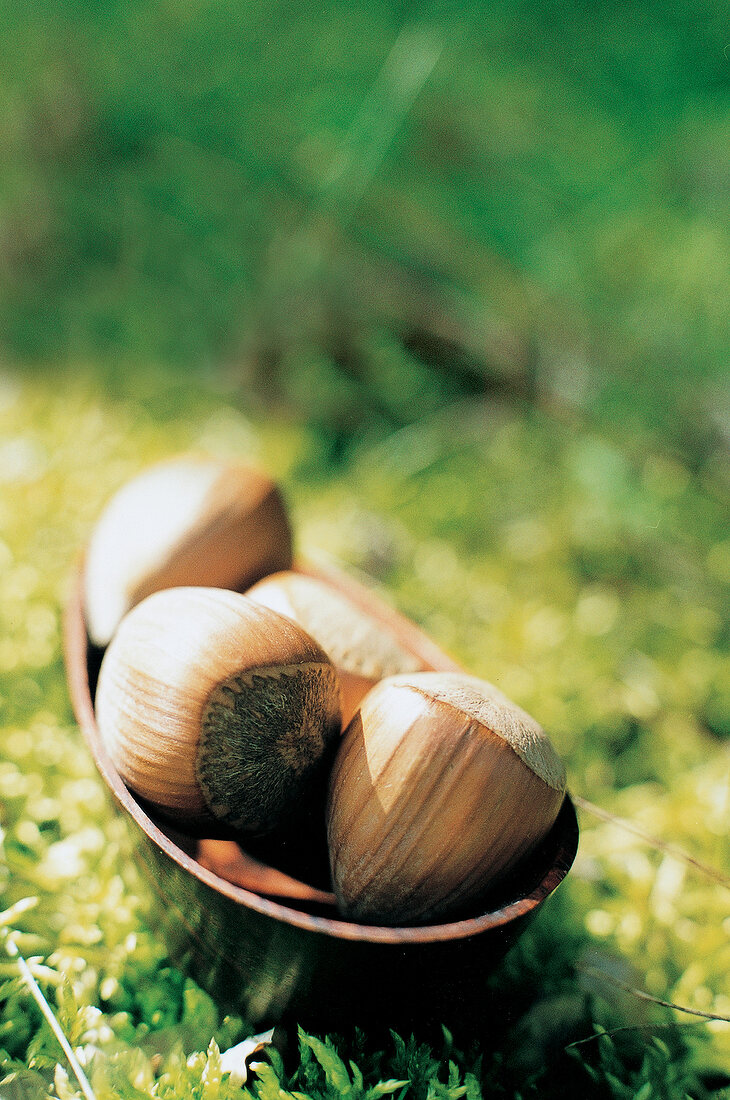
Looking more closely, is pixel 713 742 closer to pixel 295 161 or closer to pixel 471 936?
pixel 471 936

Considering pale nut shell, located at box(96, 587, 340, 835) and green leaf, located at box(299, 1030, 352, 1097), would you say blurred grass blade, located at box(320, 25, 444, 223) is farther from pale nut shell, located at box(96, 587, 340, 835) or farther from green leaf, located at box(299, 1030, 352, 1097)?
green leaf, located at box(299, 1030, 352, 1097)

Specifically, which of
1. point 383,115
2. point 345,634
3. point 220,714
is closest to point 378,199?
point 383,115

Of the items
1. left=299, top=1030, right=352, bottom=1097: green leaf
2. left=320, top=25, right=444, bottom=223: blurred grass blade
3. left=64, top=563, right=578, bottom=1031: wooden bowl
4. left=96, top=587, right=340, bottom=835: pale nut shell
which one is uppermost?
left=320, top=25, right=444, bottom=223: blurred grass blade

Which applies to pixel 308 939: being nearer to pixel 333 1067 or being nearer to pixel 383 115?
pixel 333 1067

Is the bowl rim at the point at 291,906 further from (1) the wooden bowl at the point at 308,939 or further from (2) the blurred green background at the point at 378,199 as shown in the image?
(2) the blurred green background at the point at 378,199

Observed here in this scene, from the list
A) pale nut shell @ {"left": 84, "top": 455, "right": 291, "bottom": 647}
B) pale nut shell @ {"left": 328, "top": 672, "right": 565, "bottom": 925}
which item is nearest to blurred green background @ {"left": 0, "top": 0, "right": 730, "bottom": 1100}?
pale nut shell @ {"left": 328, "top": 672, "right": 565, "bottom": 925}
